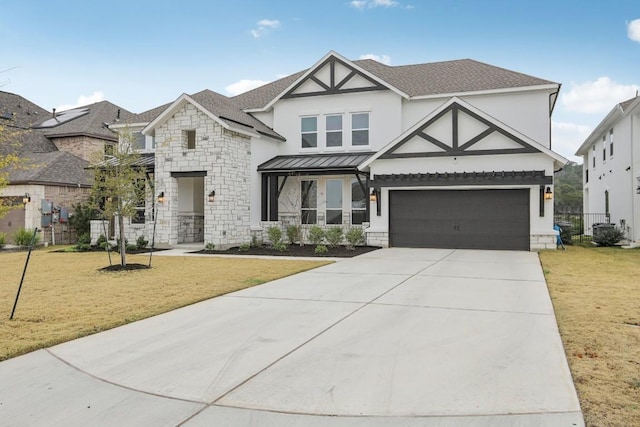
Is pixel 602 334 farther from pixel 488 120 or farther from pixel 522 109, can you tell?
pixel 522 109

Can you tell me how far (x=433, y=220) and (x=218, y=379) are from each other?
49.1 ft

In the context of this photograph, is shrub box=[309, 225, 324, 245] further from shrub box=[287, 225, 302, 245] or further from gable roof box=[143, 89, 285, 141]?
gable roof box=[143, 89, 285, 141]

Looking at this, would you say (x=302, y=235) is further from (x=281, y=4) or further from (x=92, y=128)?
(x=92, y=128)

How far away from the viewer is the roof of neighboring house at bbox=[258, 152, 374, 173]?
19.4m

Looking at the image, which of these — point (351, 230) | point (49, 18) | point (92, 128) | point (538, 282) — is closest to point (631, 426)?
point (538, 282)

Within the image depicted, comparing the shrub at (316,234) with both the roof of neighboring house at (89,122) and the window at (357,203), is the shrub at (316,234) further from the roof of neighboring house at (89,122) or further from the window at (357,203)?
the roof of neighboring house at (89,122)

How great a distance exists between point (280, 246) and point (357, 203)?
457cm

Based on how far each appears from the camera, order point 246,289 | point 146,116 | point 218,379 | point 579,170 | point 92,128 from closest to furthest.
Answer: point 218,379 < point 246,289 < point 146,116 < point 92,128 < point 579,170

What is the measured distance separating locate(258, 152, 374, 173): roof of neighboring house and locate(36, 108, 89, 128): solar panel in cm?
1666

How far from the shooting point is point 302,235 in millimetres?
19609

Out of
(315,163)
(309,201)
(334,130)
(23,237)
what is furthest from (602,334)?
(23,237)

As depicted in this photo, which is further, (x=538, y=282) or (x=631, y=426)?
(x=538, y=282)

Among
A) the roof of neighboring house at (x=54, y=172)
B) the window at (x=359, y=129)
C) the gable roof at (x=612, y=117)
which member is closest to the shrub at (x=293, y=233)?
the window at (x=359, y=129)

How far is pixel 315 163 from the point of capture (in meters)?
20.1
